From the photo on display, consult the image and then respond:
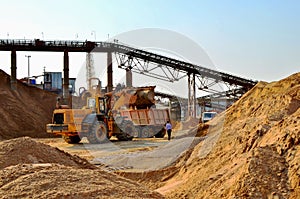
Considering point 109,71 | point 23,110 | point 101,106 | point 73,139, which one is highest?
point 109,71

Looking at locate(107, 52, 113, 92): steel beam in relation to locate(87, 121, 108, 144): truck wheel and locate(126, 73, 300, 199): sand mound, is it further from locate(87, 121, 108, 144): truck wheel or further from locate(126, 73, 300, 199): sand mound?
locate(126, 73, 300, 199): sand mound

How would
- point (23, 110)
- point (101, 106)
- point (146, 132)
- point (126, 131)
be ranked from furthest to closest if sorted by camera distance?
point (23, 110) → point (146, 132) → point (126, 131) → point (101, 106)

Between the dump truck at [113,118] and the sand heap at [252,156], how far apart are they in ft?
30.1

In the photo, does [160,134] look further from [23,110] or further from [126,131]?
[23,110]

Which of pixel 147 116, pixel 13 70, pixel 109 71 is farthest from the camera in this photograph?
pixel 109 71

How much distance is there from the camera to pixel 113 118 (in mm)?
24609

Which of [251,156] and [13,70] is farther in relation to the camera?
[13,70]

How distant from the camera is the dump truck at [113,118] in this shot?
2286 centimetres

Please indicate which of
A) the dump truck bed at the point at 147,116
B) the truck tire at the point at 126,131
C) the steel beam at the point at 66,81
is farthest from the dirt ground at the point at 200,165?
the steel beam at the point at 66,81

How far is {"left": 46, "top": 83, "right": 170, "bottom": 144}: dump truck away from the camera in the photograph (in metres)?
22.9

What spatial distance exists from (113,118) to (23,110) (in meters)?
13.3

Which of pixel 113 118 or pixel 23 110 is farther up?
pixel 23 110

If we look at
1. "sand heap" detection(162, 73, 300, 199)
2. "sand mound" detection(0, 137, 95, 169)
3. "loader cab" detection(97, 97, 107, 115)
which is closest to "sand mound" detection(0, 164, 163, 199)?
"sand heap" detection(162, 73, 300, 199)

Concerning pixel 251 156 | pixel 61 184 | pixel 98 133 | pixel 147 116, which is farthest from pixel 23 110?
pixel 251 156
